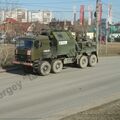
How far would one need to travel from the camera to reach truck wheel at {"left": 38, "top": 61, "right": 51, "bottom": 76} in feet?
73.5

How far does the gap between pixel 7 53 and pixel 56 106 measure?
1456cm

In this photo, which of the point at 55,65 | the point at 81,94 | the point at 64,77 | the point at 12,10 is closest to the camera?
the point at 81,94

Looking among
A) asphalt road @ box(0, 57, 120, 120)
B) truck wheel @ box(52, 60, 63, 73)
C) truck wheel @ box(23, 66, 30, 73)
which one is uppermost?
truck wheel @ box(52, 60, 63, 73)

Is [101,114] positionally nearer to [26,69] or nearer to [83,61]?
[26,69]

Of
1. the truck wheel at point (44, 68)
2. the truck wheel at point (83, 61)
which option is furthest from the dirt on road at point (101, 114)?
the truck wheel at point (83, 61)

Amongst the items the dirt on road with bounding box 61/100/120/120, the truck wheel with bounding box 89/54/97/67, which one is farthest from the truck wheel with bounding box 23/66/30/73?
the dirt on road with bounding box 61/100/120/120

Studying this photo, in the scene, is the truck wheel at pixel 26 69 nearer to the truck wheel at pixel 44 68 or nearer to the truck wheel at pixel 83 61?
the truck wheel at pixel 44 68

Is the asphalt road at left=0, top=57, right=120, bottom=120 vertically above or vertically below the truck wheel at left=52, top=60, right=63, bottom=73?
below

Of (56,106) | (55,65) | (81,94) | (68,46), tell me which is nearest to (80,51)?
(68,46)

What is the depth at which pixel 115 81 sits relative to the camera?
798 inches

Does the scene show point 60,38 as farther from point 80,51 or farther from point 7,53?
point 7,53

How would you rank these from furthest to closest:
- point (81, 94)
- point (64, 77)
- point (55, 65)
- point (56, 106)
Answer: point (55, 65) → point (64, 77) → point (81, 94) → point (56, 106)

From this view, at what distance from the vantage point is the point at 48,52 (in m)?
23.5

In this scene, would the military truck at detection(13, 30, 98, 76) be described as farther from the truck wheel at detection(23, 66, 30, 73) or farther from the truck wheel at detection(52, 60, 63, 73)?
the truck wheel at detection(23, 66, 30, 73)
